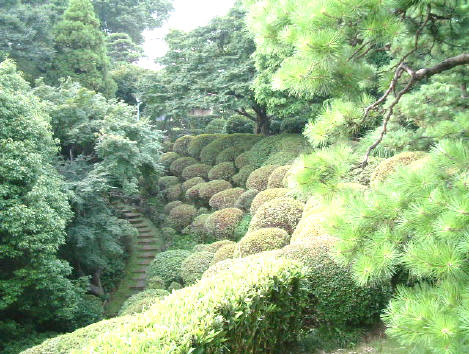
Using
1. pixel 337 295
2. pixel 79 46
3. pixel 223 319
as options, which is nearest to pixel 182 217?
pixel 79 46

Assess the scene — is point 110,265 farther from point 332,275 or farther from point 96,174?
point 332,275

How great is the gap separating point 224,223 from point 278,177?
1840 millimetres

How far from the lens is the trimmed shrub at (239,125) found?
16.8m

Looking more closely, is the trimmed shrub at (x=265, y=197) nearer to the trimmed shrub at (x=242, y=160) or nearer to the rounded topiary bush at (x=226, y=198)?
the rounded topiary bush at (x=226, y=198)

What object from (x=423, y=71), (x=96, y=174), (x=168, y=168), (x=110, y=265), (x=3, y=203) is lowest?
(x=110, y=265)

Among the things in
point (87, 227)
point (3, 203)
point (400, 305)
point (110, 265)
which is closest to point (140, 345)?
point (400, 305)

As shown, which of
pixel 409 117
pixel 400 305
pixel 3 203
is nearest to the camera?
pixel 400 305

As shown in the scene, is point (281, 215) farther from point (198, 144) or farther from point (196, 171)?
point (198, 144)

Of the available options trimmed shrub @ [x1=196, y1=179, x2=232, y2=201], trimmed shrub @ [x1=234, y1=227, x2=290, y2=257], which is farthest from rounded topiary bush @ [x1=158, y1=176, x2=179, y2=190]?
trimmed shrub @ [x1=234, y1=227, x2=290, y2=257]

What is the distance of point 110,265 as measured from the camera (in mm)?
10688

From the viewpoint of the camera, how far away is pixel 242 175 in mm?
12328

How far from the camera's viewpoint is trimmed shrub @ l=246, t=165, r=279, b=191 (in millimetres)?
10922

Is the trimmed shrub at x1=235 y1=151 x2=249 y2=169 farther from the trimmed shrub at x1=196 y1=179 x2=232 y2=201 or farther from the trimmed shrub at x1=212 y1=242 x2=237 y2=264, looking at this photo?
the trimmed shrub at x1=212 y1=242 x2=237 y2=264

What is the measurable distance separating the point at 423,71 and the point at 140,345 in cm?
230
